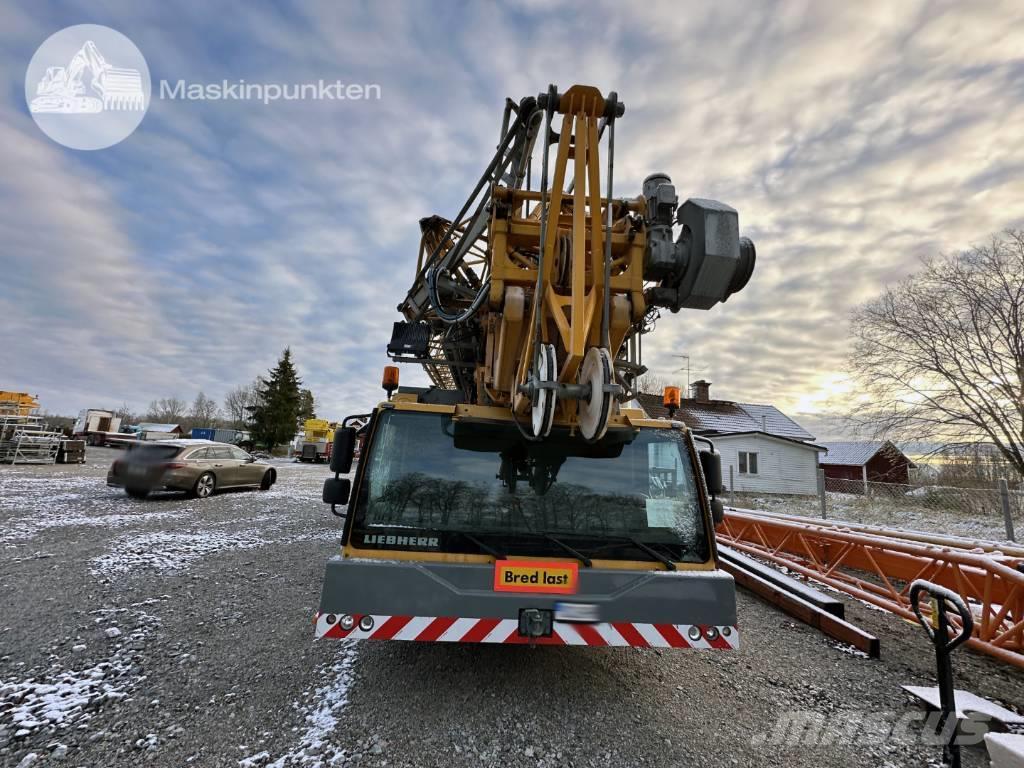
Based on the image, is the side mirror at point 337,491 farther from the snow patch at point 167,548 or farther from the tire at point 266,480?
the tire at point 266,480

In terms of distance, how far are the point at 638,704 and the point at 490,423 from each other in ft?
6.85

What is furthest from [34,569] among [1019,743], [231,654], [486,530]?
[1019,743]

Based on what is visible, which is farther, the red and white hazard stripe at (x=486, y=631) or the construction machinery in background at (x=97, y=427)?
the construction machinery in background at (x=97, y=427)

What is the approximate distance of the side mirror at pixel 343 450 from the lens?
11.0ft

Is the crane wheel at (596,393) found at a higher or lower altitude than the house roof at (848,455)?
lower

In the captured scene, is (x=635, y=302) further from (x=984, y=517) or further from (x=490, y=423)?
(x=984, y=517)

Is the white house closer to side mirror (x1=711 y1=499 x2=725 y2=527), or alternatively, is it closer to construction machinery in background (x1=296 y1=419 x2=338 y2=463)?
side mirror (x1=711 y1=499 x2=725 y2=527)

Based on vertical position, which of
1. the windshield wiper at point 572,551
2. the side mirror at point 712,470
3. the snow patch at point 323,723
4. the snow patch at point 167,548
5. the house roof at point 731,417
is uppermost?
the house roof at point 731,417

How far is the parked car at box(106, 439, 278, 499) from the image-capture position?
11.6m

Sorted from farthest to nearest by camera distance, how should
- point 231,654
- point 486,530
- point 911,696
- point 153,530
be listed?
point 153,530 → point 231,654 → point 911,696 → point 486,530

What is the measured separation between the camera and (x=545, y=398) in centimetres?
264

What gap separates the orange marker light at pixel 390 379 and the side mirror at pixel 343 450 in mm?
500

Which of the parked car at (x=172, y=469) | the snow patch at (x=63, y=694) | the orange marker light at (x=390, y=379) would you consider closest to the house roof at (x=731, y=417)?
the parked car at (x=172, y=469)

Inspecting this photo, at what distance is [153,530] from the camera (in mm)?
7922
